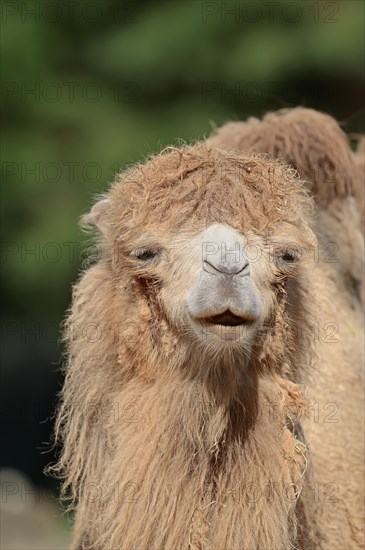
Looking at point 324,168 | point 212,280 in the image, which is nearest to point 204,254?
point 212,280

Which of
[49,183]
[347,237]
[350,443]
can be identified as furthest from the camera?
[49,183]

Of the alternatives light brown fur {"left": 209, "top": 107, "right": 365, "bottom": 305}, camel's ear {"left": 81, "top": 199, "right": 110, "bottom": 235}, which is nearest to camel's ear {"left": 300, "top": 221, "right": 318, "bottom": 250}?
camel's ear {"left": 81, "top": 199, "right": 110, "bottom": 235}

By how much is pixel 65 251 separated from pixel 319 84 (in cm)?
306

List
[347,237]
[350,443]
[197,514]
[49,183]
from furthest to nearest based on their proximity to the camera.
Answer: [49,183] < [347,237] < [350,443] < [197,514]

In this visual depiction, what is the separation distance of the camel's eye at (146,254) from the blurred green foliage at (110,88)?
6669mm

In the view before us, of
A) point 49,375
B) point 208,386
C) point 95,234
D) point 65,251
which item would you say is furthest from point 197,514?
point 49,375

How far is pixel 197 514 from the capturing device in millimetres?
3146

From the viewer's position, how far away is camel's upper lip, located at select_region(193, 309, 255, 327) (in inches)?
115

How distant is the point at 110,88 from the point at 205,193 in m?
7.94

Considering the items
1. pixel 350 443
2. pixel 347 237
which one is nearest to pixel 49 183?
pixel 347 237

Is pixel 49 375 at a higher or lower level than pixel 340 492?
lower

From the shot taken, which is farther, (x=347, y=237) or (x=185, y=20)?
(x=185, y=20)

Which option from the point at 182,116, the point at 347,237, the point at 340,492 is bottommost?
the point at 340,492

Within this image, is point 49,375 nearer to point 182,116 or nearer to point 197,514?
point 182,116
